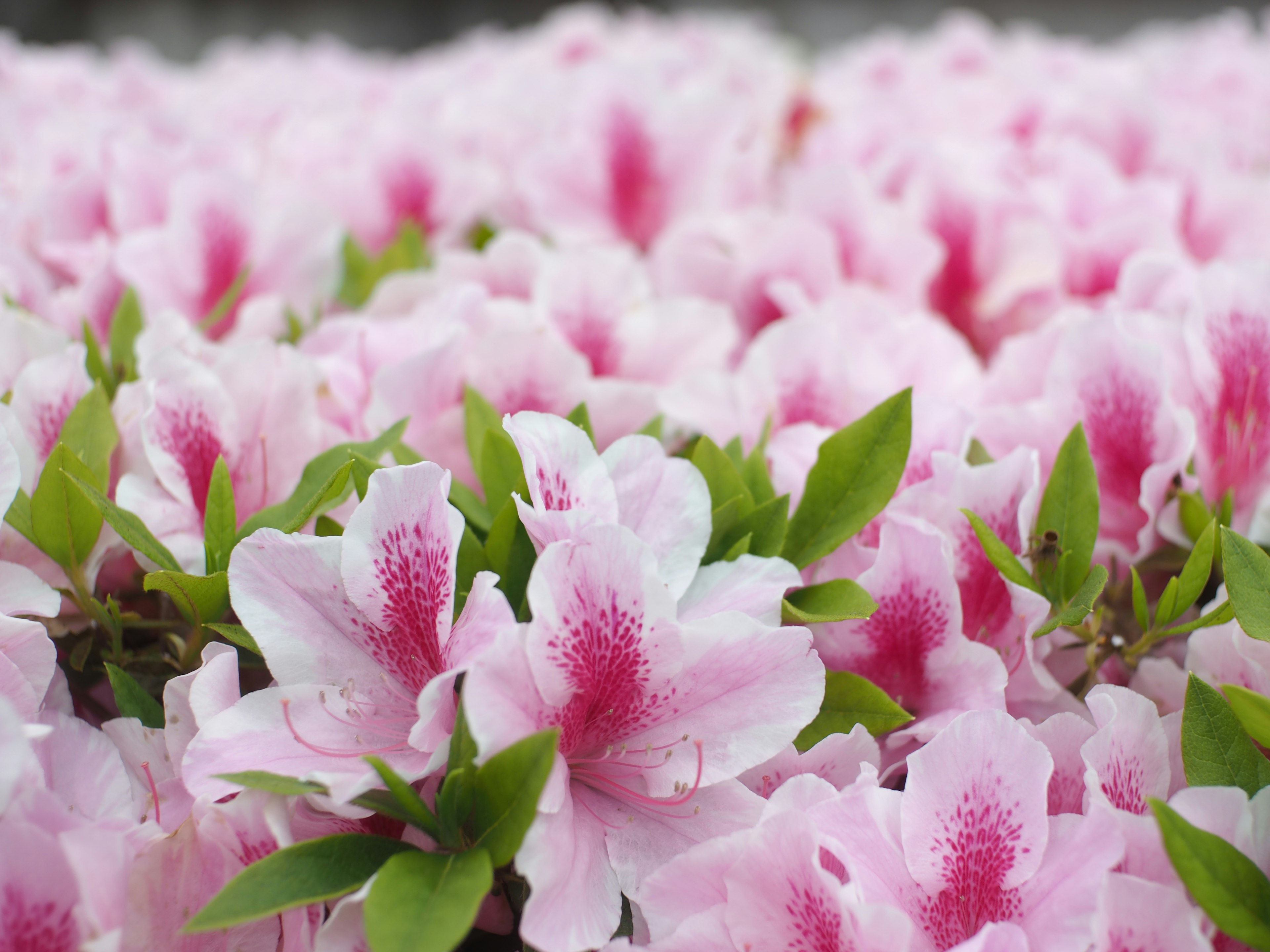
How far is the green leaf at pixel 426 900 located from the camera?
61 cm

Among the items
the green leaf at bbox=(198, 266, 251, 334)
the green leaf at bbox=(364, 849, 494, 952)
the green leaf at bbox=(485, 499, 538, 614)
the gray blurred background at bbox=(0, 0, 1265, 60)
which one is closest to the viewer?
the green leaf at bbox=(364, 849, 494, 952)

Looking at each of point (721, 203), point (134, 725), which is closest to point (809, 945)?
point (134, 725)

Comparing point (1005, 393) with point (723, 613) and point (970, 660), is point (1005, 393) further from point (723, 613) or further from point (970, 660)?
point (723, 613)

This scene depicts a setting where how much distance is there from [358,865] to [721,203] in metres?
1.22

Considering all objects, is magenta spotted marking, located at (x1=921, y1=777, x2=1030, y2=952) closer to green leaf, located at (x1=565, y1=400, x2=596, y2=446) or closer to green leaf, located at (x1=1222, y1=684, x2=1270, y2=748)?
green leaf, located at (x1=1222, y1=684, x2=1270, y2=748)

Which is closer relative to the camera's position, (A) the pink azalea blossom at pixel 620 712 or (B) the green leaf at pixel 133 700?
(A) the pink azalea blossom at pixel 620 712

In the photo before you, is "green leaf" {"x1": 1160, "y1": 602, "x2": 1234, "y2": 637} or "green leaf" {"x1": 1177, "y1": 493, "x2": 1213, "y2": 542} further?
"green leaf" {"x1": 1177, "y1": 493, "x2": 1213, "y2": 542}

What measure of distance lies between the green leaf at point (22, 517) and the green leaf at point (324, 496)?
213 mm

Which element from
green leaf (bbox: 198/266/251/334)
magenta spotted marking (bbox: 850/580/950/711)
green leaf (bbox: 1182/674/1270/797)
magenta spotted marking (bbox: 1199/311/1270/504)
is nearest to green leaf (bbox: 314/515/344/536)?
magenta spotted marking (bbox: 850/580/950/711)

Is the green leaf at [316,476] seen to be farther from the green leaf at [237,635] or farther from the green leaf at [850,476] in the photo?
the green leaf at [850,476]

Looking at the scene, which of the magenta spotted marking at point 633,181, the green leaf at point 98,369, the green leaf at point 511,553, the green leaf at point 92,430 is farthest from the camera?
the magenta spotted marking at point 633,181

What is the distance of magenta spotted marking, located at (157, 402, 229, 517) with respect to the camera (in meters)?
0.90

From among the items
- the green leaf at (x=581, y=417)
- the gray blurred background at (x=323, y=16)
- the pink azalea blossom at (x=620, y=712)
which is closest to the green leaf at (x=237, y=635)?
the pink azalea blossom at (x=620, y=712)

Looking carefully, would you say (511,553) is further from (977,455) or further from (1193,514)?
(1193,514)
